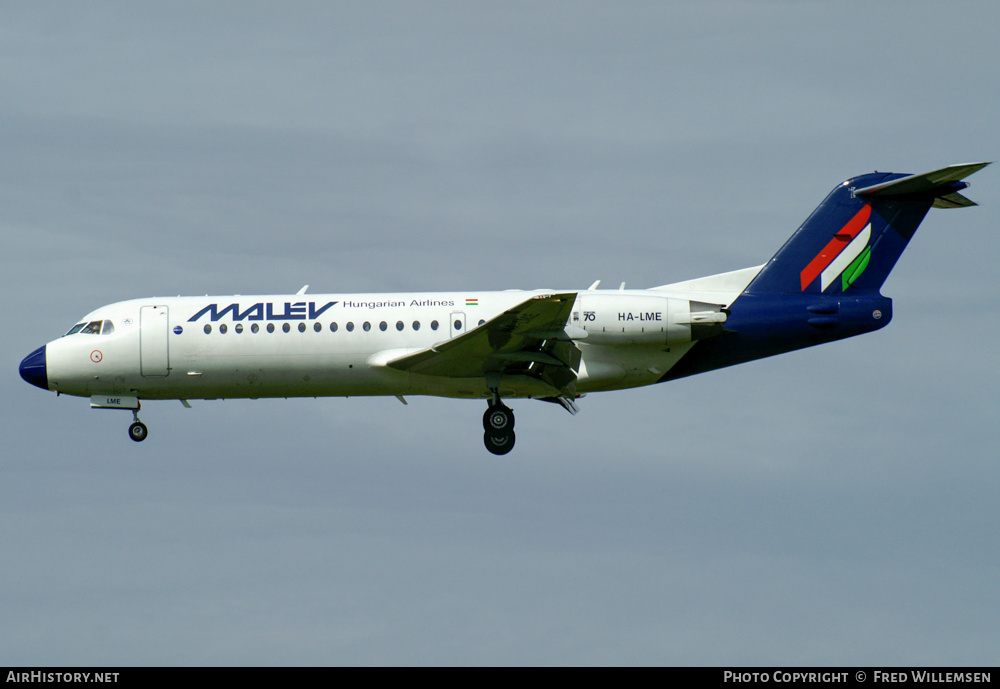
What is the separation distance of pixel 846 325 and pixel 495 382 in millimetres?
8056

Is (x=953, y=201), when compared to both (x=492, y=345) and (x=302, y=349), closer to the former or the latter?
(x=492, y=345)

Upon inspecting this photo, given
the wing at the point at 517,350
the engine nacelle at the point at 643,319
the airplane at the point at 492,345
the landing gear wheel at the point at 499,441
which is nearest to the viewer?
the wing at the point at 517,350

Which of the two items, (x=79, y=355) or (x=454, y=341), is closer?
(x=454, y=341)

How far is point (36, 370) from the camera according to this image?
2864cm

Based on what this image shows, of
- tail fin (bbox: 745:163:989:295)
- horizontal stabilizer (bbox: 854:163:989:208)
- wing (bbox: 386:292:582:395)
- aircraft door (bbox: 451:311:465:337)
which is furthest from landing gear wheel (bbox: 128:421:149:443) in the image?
horizontal stabilizer (bbox: 854:163:989:208)

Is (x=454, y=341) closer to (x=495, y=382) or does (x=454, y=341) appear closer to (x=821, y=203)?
(x=495, y=382)

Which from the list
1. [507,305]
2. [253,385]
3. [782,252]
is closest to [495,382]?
[507,305]

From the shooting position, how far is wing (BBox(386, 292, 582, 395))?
2510 cm

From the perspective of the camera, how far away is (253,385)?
27953mm

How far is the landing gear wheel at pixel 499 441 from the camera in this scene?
27.5 m

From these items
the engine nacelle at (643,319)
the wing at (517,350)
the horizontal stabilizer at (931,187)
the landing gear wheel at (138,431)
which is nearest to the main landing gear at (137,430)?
the landing gear wheel at (138,431)

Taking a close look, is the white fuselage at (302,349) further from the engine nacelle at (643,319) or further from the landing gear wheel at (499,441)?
the landing gear wheel at (499,441)

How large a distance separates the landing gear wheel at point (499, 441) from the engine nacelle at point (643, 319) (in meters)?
2.97

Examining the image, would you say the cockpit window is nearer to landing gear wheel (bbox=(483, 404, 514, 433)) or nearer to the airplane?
the airplane
